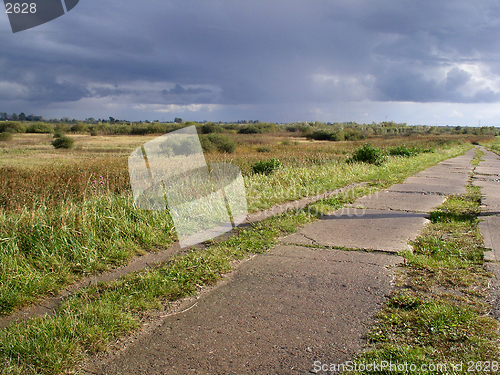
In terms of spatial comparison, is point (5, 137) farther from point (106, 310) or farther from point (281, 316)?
point (281, 316)

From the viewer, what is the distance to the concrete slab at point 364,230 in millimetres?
4266

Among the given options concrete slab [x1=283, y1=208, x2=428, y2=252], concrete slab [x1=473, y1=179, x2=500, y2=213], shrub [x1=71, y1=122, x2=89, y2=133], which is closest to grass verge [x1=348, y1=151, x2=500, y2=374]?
concrete slab [x1=283, y1=208, x2=428, y2=252]

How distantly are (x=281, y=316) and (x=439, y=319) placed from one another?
1.09 meters

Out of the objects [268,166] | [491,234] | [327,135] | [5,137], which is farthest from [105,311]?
[327,135]

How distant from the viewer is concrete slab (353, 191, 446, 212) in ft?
20.8

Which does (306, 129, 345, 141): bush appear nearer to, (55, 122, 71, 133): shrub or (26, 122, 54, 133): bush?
(55, 122, 71, 133): shrub

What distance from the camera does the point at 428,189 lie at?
27.4 ft

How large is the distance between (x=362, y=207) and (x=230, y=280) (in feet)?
12.6

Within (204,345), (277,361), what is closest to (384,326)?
(277,361)

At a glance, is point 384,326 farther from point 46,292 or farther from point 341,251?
point 46,292

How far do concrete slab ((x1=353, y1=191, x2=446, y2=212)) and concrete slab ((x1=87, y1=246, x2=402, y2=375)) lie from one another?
3.08 metres

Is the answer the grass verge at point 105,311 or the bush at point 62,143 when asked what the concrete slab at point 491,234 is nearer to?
the grass verge at point 105,311

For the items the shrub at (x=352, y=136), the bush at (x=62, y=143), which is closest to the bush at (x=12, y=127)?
the bush at (x=62, y=143)

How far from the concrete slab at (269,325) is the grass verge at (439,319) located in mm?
150
